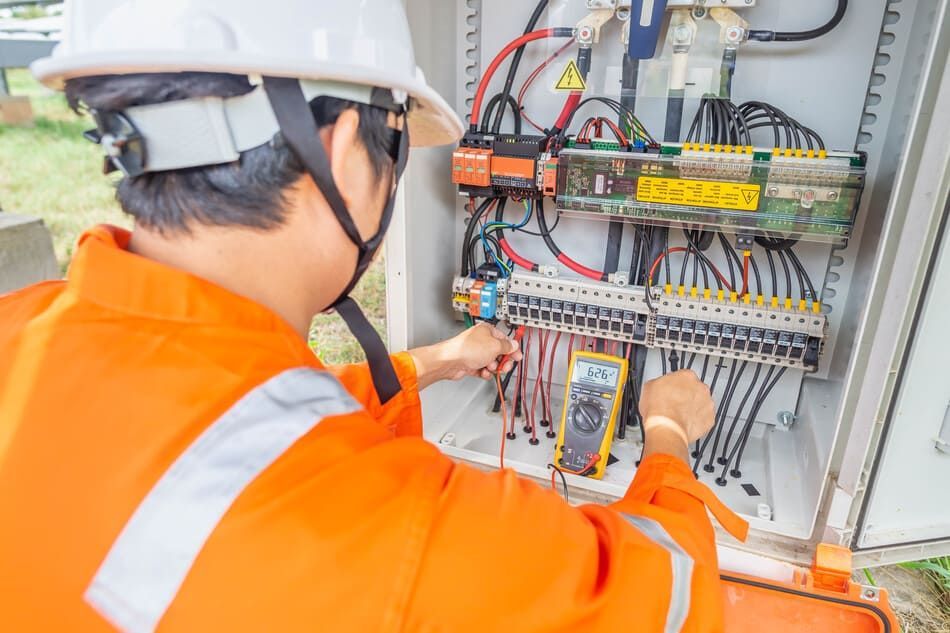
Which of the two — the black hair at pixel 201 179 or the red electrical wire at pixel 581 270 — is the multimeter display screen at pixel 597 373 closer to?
the red electrical wire at pixel 581 270

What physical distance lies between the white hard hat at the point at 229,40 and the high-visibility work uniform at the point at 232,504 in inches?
7.6

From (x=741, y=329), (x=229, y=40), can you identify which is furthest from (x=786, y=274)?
(x=229, y=40)

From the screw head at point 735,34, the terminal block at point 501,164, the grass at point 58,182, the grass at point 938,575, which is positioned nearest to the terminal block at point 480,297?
the terminal block at point 501,164

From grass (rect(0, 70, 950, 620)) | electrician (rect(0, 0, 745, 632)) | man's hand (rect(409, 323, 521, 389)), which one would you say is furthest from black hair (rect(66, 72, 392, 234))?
grass (rect(0, 70, 950, 620))

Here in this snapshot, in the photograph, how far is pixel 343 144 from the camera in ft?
2.26

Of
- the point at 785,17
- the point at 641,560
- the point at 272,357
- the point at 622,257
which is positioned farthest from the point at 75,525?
the point at 785,17

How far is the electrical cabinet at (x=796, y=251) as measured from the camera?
0.98 meters

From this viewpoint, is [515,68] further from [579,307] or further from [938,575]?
[938,575]

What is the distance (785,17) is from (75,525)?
4.79 feet

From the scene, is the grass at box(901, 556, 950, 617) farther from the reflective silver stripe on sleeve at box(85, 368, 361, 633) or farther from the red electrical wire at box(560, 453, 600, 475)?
the reflective silver stripe on sleeve at box(85, 368, 361, 633)

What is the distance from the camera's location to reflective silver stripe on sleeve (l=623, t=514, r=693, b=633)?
0.62m

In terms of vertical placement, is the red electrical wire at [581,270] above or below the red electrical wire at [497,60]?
below

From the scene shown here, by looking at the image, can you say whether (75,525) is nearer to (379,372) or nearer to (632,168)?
(379,372)

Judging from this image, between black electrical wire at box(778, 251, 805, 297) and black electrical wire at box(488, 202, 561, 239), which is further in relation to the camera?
black electrical wire at box(488, 202, 561, 239)
